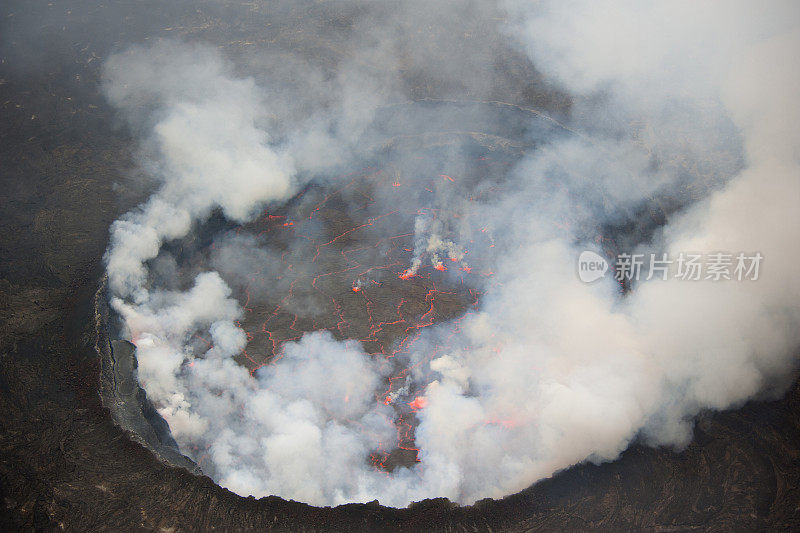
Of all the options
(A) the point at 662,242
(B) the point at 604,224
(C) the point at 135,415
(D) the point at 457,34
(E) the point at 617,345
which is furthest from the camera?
(D) the point at 457,34

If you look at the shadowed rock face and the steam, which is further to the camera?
the steam

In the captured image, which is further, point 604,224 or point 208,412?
point 604,224

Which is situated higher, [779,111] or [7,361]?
[779,111]

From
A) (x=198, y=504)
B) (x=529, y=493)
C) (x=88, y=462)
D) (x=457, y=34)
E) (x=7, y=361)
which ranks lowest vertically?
(x=529, y=493)

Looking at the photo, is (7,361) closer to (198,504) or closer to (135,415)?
(135,415)

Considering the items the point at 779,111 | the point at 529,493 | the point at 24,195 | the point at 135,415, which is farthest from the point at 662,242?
the point at 24,195
